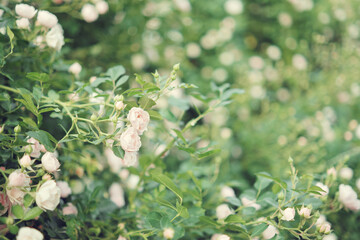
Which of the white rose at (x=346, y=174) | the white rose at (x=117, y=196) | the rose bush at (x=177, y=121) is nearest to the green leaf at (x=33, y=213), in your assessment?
the rose bush at (x=177, y=121)

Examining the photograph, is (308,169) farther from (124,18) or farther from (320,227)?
(124,18)

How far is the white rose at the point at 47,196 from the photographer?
2.29ft

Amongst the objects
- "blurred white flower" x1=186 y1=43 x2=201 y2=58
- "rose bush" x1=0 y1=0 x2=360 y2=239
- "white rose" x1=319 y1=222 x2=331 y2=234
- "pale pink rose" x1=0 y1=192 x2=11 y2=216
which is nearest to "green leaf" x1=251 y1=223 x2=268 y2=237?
"rose bush" x1=0 y1=0 x2=360 y2=239

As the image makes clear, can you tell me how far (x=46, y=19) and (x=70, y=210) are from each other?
556 millimetres

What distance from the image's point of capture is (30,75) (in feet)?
2.76

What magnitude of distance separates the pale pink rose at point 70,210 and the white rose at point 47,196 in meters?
0.22

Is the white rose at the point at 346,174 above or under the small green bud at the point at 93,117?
under

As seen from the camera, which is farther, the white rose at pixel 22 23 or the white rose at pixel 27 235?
the white rose at pixel 22 23

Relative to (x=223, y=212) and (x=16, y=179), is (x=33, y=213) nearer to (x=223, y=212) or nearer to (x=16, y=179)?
(x=16, y=179)

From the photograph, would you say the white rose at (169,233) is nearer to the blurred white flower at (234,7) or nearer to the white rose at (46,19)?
the white rose at (46,19)

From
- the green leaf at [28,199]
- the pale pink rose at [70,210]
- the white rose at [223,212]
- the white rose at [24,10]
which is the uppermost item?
the white rose at [24,10]

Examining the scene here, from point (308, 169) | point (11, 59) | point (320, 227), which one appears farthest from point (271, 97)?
point (11, 59)

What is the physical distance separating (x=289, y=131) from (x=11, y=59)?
57.1 inches

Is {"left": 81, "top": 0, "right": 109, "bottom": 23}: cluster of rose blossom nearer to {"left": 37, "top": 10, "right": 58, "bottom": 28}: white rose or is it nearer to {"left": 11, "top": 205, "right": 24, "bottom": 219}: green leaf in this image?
{"left": 37, "top": 10, "right": 58, "bottom": 28}: white rose
